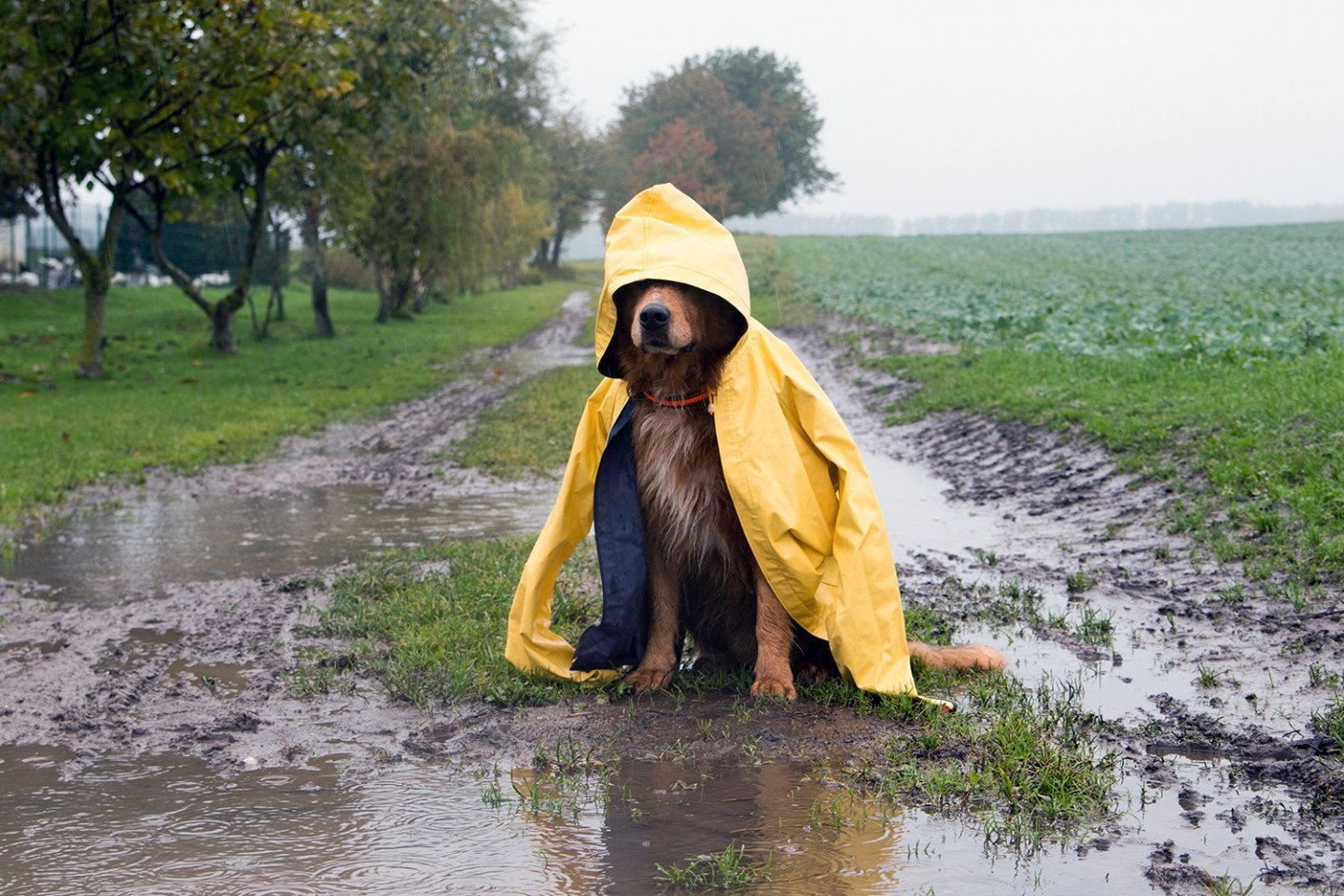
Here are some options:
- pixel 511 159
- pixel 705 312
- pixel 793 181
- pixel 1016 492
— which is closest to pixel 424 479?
pixel 1016 492

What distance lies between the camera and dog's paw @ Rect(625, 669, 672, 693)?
5078 mm

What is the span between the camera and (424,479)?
36.0ft

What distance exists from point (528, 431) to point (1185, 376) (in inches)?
274

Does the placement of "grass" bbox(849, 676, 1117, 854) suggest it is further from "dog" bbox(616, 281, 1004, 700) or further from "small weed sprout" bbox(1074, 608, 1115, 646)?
"small weed sprout" bbox(1074, 608, 1115, 646)

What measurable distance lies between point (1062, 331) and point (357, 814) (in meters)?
16.6

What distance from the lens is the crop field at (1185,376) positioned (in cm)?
713

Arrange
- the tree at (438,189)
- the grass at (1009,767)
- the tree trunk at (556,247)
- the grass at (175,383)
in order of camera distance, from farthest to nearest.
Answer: the tree trunk at (556,247), the tree at (438,189), the grass at (175,383), the grass at (1009,767)

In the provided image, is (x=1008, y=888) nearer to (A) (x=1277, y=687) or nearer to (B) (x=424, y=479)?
(A) (x=1277, y=687)

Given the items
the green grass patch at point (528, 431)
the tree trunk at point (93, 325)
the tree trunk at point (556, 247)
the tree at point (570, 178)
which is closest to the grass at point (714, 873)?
the green grass patch at point (528, 431)

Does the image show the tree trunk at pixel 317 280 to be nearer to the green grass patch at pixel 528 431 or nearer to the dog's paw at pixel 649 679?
the green grass patch at pixel 528 431

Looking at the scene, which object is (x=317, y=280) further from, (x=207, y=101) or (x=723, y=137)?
(x=723, y=137)

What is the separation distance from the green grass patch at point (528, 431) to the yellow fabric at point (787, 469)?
16.9ft

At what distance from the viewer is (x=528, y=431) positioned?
527 inches

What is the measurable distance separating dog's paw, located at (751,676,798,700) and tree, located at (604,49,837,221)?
58.2 meters
